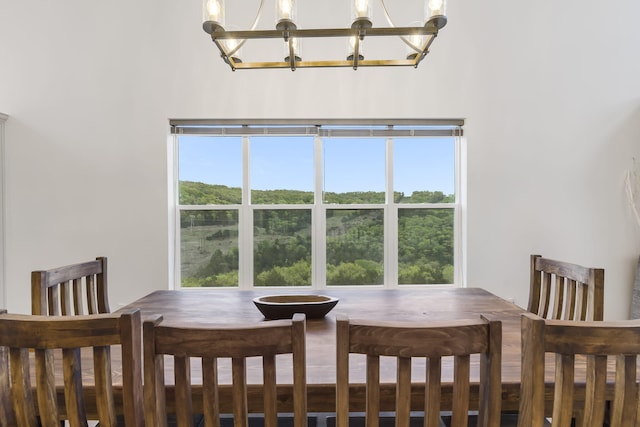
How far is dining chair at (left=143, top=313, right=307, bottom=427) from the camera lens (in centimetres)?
77

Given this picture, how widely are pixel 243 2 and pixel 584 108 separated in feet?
9.39

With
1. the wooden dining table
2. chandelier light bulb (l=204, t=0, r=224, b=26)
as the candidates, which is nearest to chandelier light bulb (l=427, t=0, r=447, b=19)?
chandelier light bulb (l=204, t=0, r=224, b=26)

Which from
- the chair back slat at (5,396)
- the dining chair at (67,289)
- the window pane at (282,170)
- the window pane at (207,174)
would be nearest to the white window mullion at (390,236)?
the window pane at (282,170)

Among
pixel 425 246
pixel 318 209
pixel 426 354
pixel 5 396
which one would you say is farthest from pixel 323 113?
pixel 5 396

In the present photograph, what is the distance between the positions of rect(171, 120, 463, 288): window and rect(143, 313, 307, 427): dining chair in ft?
6.88

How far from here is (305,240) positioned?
290cm

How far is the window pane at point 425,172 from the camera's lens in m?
2.91

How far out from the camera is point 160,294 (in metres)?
1.92

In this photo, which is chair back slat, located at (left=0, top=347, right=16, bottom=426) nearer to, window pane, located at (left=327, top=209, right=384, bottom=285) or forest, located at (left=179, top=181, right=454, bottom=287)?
forest, located at (left=179, top=181, right=454, bottom=287)

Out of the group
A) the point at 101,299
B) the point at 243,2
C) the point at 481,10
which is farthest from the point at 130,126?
the point at 481,10

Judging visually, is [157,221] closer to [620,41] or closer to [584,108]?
[584,108]

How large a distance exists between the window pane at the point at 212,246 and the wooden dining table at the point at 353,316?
0.94m

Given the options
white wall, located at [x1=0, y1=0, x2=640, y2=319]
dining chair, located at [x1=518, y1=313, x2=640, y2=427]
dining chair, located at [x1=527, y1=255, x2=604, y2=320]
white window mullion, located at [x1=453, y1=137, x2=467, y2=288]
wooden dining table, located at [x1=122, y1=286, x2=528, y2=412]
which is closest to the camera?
dining chair, located at [x1=518, y1=313, x2=640, y2=427]

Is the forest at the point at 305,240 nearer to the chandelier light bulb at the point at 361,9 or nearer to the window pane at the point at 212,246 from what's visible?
the window pane at the point at 212,246
